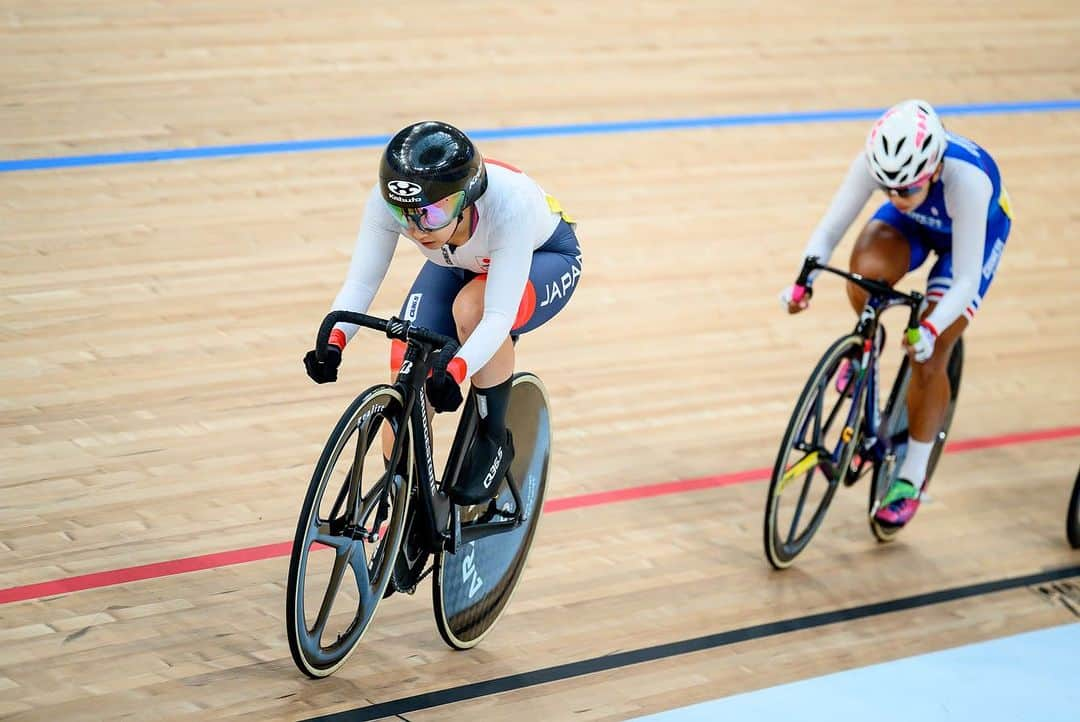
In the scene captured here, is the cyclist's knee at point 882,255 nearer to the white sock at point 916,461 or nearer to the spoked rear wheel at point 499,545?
the white sock at point 916,461

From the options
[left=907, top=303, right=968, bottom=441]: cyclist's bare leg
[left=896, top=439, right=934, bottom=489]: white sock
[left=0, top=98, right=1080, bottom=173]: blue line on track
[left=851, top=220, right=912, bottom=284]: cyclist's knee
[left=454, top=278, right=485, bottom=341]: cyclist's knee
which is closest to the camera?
[left=454, top=278, right=485, bottom=341]: cyclist's knee

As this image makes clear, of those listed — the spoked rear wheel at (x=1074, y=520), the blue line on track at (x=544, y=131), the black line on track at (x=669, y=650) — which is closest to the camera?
the black line on track at (x=669, y=650)

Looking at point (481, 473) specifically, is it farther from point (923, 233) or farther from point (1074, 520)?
point (1074, 520)

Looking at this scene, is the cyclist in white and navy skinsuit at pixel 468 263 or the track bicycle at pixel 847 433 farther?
the track bicycle at pixel 847 433

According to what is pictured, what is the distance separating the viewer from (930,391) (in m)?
3.71

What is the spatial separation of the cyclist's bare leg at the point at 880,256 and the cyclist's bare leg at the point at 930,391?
177 mm

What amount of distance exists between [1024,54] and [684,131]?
254cm

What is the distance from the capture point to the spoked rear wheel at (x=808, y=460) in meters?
3.42

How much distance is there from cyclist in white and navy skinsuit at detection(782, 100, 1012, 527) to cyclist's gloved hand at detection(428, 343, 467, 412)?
1207 mm

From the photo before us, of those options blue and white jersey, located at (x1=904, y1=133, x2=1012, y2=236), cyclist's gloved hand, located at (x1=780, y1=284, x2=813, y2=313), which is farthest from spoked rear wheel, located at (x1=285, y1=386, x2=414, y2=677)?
blue and white jersey, located at (x1=904, y1=133, x2=1012, y2=236)

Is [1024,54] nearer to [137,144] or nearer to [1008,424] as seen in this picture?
[1008,424]

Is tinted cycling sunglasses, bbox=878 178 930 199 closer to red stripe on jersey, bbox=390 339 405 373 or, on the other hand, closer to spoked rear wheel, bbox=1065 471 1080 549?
spoked rear wheel, bbox=1065 471 1080 549

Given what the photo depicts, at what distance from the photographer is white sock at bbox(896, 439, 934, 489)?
377 centimetres

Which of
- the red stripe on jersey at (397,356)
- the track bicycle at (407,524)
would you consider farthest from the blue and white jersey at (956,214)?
the red stripe on jersey at (397,356)
